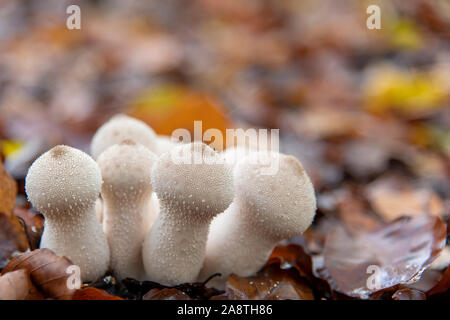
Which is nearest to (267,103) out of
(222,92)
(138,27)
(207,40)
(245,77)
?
(222,92)

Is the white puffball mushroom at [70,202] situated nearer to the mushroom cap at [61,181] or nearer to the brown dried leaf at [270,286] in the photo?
the mushroom cap at [61,181]

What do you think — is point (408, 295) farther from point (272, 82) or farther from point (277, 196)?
point (272, 82)

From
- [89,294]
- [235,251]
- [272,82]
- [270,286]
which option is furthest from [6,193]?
[272,82]

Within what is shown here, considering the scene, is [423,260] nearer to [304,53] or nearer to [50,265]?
[50,265]

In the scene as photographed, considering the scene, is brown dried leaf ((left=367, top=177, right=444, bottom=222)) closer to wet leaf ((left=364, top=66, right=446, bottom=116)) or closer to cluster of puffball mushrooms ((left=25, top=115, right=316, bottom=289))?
cluster of puffball mushrooms ((left=25, top=115, right=316, bottom=289))

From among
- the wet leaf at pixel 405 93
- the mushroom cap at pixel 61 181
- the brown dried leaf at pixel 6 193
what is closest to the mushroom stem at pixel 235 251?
the mushroom cap at pixel 61 181

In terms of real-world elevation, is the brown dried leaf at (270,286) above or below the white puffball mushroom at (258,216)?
below

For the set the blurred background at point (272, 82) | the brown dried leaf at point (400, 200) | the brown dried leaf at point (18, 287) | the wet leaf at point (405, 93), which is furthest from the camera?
the wet leaf at point (405, 93)

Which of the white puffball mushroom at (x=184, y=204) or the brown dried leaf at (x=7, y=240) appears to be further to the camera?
the brown dried leaf at (x=7, y=240)
